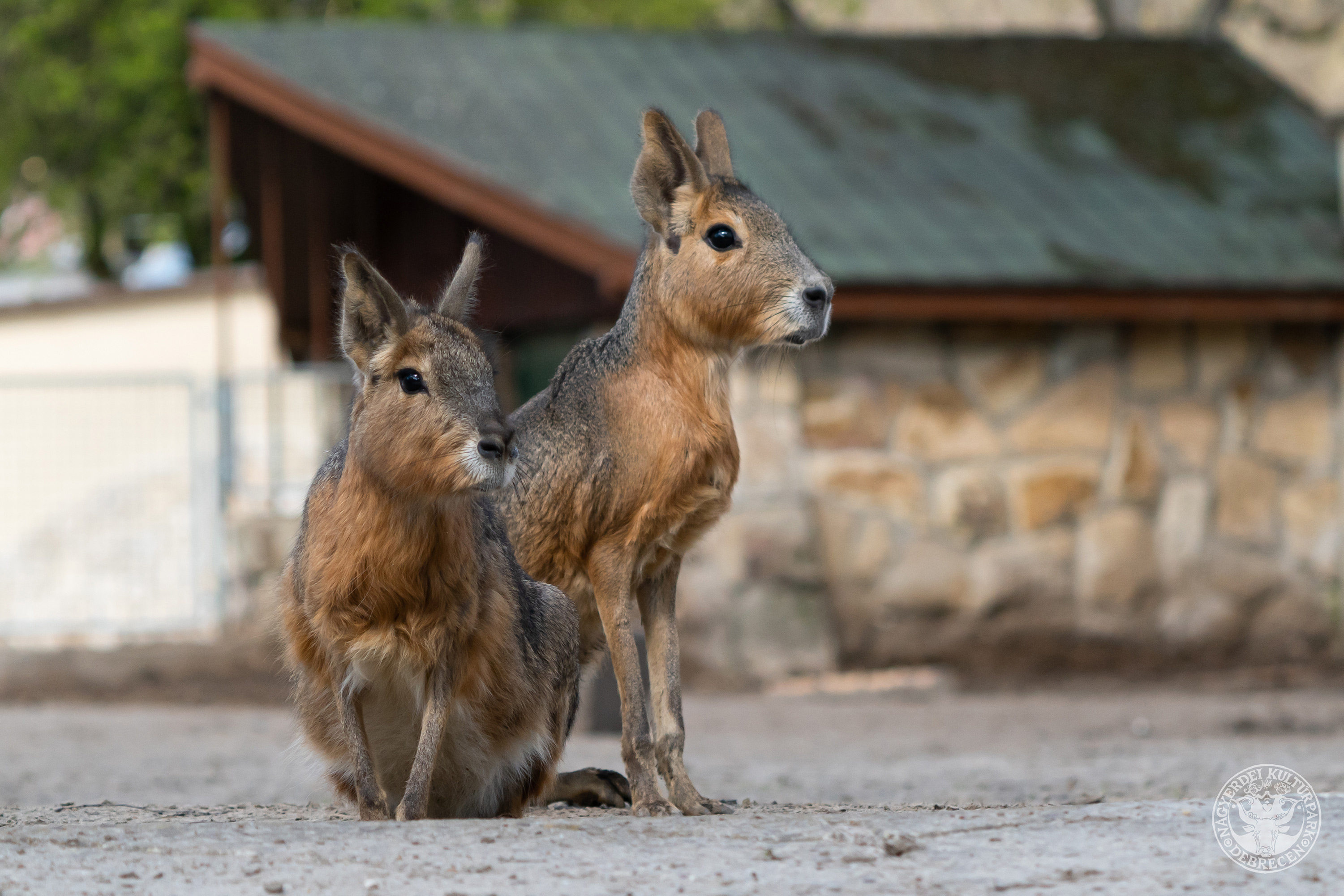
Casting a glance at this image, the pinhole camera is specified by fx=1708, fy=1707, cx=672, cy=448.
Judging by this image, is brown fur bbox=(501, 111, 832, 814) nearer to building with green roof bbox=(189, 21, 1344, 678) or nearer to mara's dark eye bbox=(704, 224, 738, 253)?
mara's dark eye bbox=(704, 224, 738, 253)

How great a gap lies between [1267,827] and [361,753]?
2403mm

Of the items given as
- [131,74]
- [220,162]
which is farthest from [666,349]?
[131,74]

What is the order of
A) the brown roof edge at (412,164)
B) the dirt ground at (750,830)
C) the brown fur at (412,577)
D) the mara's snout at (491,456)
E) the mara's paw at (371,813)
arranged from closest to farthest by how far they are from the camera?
the dirt ground at (750,830), the mara's snout at (491,456), the brown fur at (412,577), the mara's paw at (371,813), the brown roof edge at (412,164)

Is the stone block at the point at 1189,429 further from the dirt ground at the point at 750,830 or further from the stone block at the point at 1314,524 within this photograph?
the dirt ground at the point at 750,830

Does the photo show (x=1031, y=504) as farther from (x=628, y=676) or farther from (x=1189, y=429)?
(x=628, y=676)

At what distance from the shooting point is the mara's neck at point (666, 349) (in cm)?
509

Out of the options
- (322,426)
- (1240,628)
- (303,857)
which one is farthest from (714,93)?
(303,857)

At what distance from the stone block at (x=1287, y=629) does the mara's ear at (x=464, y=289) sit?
32.0ft

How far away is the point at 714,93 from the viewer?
14266 millimetres

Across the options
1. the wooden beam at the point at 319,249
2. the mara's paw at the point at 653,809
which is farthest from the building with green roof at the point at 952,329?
the mara's paw at the point at 653,809

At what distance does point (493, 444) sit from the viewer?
4.31 meters

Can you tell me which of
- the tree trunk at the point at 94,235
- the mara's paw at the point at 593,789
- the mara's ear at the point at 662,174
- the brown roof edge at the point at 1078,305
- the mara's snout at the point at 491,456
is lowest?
the mara's paw at the point at 593,789

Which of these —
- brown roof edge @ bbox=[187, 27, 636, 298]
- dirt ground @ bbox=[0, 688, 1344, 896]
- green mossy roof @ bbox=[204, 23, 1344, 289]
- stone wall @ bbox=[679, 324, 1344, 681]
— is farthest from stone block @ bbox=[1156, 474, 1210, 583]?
brown roof edge @ bbox=[187, 27, 636, 298]

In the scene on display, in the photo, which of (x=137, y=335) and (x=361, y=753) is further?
(x=137, y=335)
